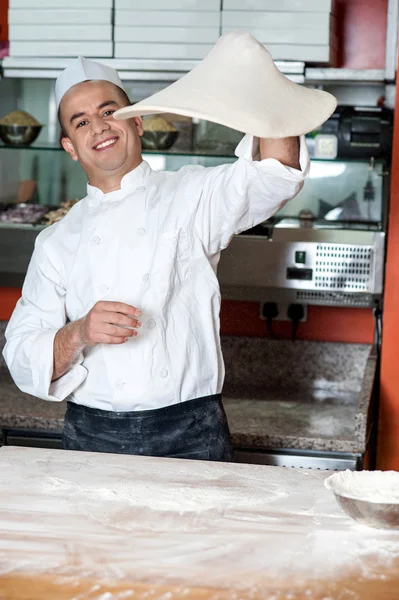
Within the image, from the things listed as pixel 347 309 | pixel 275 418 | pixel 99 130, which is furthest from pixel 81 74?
pixel 347 309

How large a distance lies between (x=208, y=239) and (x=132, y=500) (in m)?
0.69

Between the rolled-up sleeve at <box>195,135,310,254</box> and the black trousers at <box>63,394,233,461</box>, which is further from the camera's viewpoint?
the black trousers at <box>63,394,233,461</box>

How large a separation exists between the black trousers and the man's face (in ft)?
1.80

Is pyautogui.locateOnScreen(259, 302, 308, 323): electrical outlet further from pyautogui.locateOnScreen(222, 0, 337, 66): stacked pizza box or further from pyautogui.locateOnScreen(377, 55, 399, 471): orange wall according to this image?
pyautogui.locateOnScreen(222, 0, 337, 66): stacked pizza box

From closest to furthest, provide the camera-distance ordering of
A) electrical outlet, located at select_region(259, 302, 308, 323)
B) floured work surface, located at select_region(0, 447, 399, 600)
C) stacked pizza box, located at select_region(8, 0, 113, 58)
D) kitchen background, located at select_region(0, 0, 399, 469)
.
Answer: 1. floured work surface, located at select_region(0, 447, 399, 600)
2. kitchen background, located at select_region(0, 0, 399, 469)
3. stacked pizza box, located at select_region(8, 0, 113, 58)
4. electrical outlet, located at select_region(259, 302, 308, 323)

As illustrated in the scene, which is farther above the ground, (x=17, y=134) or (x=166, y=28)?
(x=166, y=28)

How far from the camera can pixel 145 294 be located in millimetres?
1958

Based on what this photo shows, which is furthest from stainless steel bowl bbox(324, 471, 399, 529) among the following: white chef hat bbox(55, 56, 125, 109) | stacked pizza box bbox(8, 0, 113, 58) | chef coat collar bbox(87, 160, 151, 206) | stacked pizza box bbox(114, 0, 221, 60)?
stacked pizza box bbox(8, 0, 113, 58)

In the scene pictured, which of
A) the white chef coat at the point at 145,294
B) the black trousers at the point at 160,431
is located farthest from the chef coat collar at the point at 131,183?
the black trousers at the point at 160,431

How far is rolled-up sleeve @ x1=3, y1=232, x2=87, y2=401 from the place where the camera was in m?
Result: 1.96

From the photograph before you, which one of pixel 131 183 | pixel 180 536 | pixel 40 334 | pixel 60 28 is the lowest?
pixel 180 536

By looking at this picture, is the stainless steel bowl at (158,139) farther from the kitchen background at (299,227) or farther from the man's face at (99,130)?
the man's face at (99,130)

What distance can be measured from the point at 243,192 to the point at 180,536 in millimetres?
716

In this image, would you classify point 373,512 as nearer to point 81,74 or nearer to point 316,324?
point 81,74
